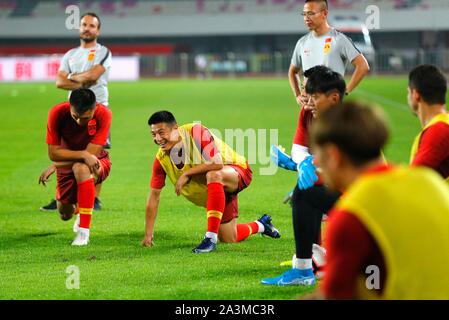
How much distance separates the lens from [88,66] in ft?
38.9

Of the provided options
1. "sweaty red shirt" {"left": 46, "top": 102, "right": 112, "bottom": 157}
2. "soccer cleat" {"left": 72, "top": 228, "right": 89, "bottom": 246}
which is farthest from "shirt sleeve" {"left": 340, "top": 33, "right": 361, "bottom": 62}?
"soccer cleat" {"left": 72, "top": 228, "right": 89, "bottom": 246}

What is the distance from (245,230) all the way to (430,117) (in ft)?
13.0

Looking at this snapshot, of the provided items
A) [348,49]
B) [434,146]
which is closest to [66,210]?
[348,49]

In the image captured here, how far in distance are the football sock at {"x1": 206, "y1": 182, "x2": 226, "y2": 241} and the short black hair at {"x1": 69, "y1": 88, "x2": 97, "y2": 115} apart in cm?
128

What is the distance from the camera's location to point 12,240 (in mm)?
9430

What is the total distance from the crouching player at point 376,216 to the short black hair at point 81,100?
546 centimetres

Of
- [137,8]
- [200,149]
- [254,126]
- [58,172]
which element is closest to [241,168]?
[200,149]

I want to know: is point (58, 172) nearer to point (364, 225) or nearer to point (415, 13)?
point (364, 225)

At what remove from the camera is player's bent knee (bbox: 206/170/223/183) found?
8.78 metres

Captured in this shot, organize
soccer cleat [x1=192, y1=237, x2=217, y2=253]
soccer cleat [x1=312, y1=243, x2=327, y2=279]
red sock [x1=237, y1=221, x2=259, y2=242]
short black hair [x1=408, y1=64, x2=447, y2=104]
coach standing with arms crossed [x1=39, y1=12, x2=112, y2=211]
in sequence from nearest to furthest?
short black hair [x1=408, y1=64, x2=447, y2=104] < soccer cleat [x1=312, y1=243, x2=327, y2=279] < soccer cleat [x1=192, y1=237, x2=217, y2=253] < red sock [x1=237, y1=221, x2=259, y2=242] < coach standing with arms crossed [x1=39, y1=12, x2=112, y2=211]

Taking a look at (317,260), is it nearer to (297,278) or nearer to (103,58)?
(297,278)

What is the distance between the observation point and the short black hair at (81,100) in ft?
29.2

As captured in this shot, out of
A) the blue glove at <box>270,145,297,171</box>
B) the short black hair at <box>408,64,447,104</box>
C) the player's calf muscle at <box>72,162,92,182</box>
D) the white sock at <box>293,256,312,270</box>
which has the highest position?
the short black hair at <box>408,64,447,104</box>

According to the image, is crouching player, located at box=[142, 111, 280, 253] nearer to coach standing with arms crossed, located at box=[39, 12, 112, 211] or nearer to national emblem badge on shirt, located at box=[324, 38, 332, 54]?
national emblem badge on shirt, located at box=[324, 38, 332, 54]
